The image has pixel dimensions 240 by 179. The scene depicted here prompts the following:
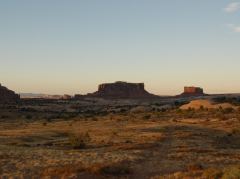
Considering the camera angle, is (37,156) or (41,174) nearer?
(41,174)

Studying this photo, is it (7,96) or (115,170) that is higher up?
(7,96)

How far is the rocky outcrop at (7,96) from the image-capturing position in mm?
143438

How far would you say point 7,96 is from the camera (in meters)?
148

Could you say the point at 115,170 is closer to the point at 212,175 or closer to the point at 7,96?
the point at 212,175

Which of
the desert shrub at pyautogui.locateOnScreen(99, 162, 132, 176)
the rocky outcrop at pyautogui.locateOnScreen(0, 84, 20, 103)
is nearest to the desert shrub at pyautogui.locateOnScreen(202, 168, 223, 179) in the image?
the desert shrub at pyautogui.locateOnScreen(99, 162, 132, 176)

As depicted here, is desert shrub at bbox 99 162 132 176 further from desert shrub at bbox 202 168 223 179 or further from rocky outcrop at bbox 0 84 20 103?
rocky outcrop at bbox 0 84 20 103

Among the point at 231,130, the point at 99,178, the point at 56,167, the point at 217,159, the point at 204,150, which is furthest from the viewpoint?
the point at 231,130

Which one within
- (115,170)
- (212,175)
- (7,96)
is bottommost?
(115,170)

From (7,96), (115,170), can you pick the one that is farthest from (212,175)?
(7,96)

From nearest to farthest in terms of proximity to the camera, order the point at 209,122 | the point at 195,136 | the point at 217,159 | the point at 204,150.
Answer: the point at 217,159, the point at 204,150, the point at 195,136, the point at 209,122

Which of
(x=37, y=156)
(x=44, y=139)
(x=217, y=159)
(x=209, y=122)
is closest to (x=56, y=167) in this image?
(x=37, y=156)

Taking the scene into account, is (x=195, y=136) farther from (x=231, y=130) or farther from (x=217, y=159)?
(x=217, y=159)

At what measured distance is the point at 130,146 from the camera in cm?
3109

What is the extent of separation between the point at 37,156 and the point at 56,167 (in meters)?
4.56
